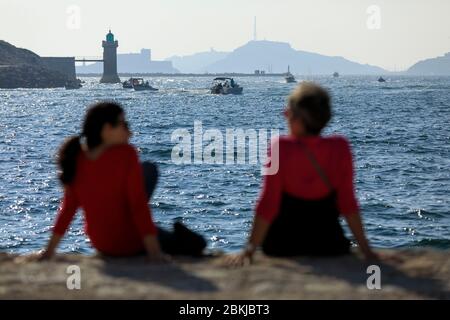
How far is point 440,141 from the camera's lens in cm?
4022

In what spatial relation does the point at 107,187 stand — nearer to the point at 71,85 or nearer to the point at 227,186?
the point at 227,186

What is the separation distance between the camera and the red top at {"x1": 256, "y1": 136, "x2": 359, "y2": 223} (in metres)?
4.05

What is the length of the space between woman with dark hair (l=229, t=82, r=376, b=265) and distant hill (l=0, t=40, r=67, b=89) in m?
146

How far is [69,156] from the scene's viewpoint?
4.19 metres

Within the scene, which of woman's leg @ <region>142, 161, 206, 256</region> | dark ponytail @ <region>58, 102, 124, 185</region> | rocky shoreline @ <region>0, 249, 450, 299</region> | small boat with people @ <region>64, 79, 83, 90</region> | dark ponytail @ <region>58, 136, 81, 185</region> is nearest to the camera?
rocky shoreline @ <region>0, 249, 450, 299</region>

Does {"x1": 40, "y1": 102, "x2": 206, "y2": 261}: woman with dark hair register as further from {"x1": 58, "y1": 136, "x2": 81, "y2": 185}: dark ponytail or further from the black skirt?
the black skirt

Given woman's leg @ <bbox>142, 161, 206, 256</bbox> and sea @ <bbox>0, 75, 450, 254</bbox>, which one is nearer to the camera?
woman's leg @ <bbox>142, 161, 206, 256</bbox>

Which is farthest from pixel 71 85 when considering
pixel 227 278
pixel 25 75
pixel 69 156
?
pixel 227 278

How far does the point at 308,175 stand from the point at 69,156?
1.23 metres

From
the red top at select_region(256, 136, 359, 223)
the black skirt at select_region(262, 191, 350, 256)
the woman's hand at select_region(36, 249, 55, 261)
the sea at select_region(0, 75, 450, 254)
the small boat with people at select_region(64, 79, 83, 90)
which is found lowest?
the small boat with people at select_region(64, 79, 83, 90)

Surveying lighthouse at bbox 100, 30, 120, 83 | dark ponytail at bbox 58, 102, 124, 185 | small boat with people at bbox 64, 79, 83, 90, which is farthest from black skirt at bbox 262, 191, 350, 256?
lighthouse at bbox 100, 30, 120, 83
